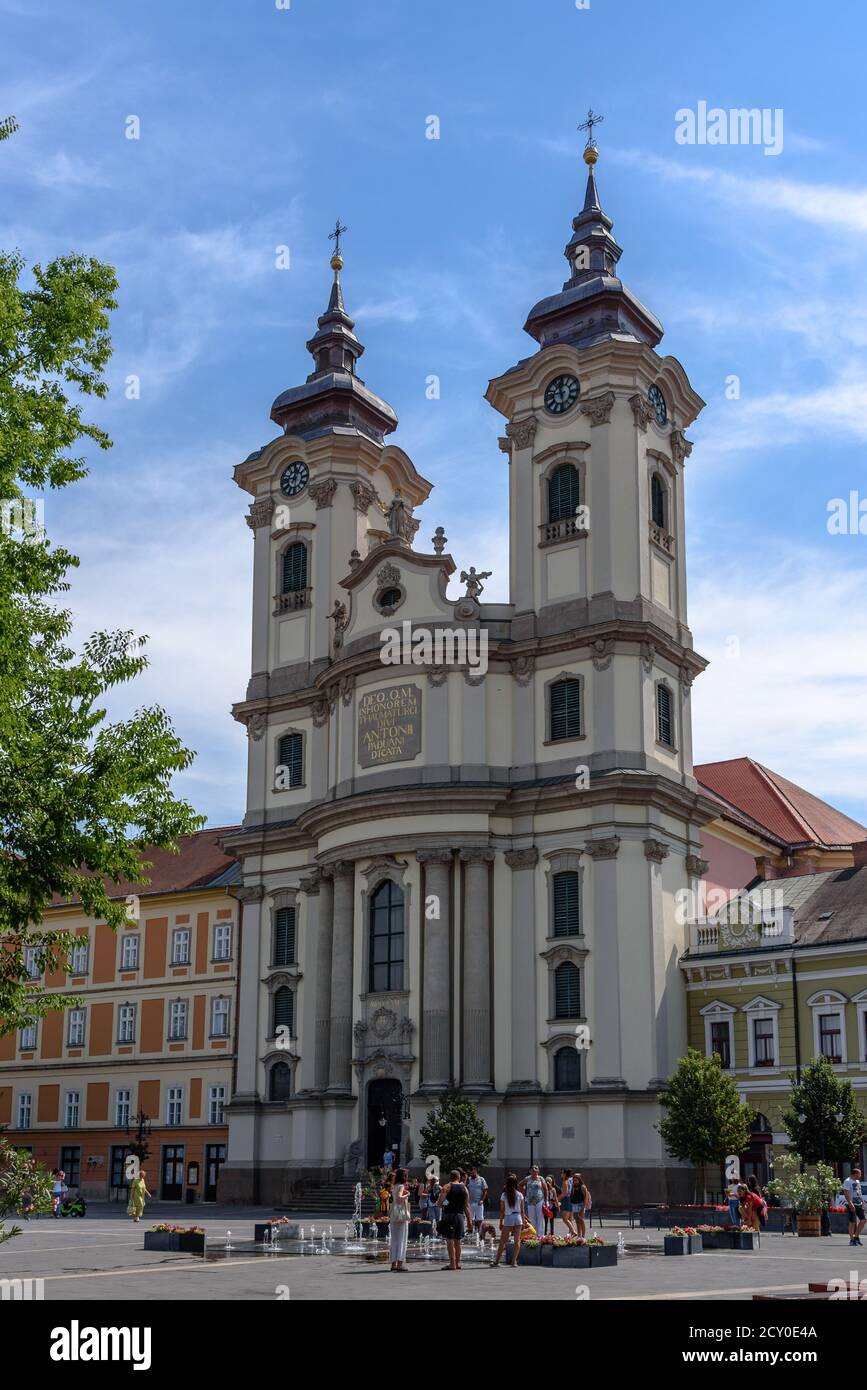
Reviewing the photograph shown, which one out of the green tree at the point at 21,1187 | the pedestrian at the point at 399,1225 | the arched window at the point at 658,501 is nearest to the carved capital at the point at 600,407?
the arched window at the point at 658,501

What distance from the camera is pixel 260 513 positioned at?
60.1 meters

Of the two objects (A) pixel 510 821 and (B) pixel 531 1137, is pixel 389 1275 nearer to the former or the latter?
(B) pixel 531 1137

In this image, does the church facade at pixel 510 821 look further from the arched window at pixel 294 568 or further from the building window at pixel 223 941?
the building window at pixel 223 941

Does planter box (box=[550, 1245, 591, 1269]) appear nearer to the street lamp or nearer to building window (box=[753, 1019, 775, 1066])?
the street lamp

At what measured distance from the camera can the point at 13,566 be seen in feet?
60.7

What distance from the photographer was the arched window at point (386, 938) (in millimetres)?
49656

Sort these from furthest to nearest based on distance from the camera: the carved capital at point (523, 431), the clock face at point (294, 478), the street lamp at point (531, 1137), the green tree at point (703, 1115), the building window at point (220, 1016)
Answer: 1. the building window at point (220, 1016)
2. the clock face at point (294, 478)
3. the carved capital at point (523, 431)
4. the street lamp at point (531, 1137)
5. the green tree at point (703, 1115)

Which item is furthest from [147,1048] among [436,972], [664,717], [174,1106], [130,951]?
[664,717]

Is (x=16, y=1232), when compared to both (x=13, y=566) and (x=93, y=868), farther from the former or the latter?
(x=13, y=566)

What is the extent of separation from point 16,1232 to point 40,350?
33.9 feet

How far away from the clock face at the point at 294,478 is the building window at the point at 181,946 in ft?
60.5

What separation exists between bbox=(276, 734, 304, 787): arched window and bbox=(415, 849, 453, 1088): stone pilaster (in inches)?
334

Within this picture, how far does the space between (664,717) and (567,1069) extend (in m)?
11.6
